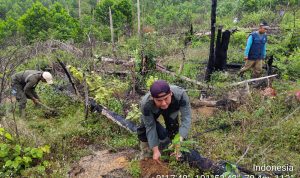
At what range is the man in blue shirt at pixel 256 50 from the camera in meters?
7.83

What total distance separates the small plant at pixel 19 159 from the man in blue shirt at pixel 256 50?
17.6 ft

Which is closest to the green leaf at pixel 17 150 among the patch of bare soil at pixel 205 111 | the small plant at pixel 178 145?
the small plant at pixel 178 145

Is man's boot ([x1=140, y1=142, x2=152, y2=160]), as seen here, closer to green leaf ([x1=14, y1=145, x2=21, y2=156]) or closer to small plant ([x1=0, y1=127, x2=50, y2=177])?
small plant ([x1=0, y1=127, x2=50, y2=177])

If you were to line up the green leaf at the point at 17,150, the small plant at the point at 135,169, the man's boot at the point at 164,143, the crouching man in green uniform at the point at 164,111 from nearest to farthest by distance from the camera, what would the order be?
the crouching man in green uniform at the point at 164,111 → the small plant at the point at 135,169 → the man's boot at the point at 164,143 → the green leaf at the point at 17,150

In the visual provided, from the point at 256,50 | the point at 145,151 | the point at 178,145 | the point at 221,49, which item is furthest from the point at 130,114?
the point at 256,50

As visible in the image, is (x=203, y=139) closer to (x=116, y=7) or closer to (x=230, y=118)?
(x=230, y=118)

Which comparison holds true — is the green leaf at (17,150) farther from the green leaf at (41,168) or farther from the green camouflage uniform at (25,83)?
the green camouflage uniform at (25,83)

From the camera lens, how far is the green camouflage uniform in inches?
263

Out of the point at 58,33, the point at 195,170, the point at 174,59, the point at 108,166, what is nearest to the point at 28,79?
the point at 108,166

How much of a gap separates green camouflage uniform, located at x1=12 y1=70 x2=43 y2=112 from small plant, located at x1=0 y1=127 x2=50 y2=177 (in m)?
1.89

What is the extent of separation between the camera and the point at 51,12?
2086 cm

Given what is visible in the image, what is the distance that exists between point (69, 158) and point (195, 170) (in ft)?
6.92

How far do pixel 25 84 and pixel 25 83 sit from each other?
25 millimetres

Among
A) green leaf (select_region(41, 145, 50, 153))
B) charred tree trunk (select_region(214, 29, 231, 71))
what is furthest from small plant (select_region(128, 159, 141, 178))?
charred tree trunk (select_region(214, 29, 231, 71))
